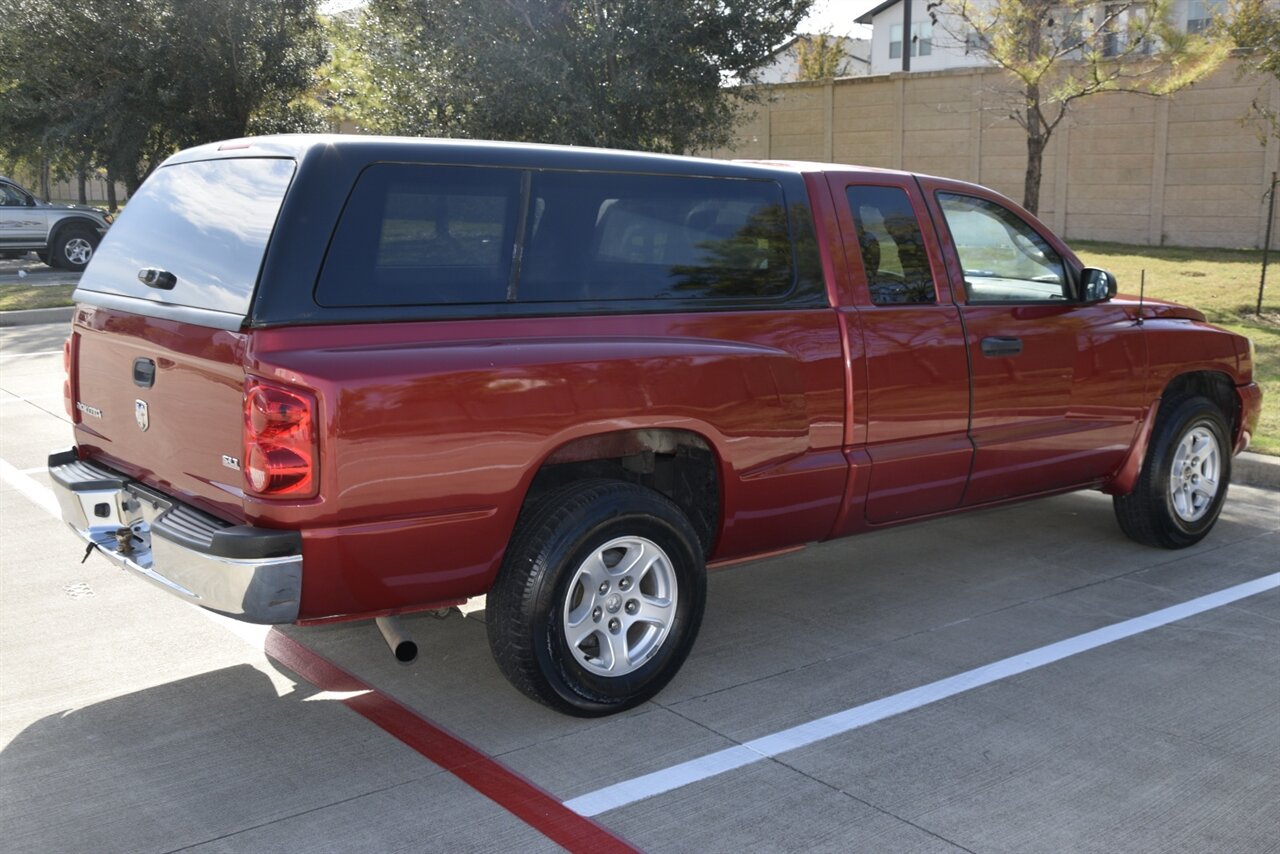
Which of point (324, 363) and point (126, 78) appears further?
point (126, 78)

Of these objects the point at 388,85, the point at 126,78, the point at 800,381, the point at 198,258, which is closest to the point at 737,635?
the point at 800,381

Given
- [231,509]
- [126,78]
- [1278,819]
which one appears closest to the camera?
[1278,819]

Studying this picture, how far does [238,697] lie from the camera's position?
4.52m

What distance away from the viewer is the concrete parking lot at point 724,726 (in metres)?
3.57

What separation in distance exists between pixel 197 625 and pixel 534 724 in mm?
1814

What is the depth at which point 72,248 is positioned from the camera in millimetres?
22688

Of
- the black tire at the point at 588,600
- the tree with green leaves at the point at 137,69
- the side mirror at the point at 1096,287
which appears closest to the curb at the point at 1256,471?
the side mirror at the point at 1096,287

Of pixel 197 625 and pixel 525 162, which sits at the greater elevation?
pixel 525 162

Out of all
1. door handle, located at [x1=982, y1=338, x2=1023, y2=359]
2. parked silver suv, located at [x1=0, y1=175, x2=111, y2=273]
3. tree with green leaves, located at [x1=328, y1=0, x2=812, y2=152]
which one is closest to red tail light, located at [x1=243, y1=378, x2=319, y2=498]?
door handle, located at [x1=982, y1=338, x2=1023, y2=359]

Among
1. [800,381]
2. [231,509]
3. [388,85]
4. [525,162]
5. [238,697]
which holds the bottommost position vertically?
[238,697]

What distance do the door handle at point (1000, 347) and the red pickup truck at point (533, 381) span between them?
0.01 m

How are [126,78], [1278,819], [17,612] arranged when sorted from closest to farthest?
[1278,819]
[17,612]
[126,78]

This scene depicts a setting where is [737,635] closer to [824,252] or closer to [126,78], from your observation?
[824,252]

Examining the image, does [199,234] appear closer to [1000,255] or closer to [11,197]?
[1000,255]
